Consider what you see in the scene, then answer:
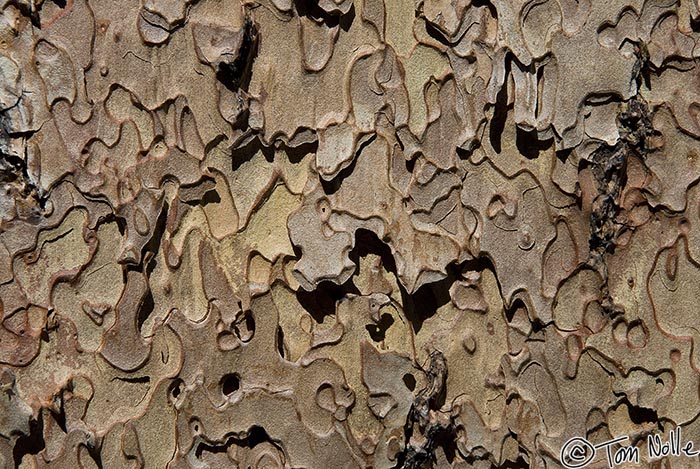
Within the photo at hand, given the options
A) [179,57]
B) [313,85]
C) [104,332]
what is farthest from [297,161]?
[104,332]

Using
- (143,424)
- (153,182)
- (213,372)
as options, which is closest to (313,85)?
(153,182)

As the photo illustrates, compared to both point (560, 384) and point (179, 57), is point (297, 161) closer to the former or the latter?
point (179, 57)

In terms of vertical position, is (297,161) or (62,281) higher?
(297,161)

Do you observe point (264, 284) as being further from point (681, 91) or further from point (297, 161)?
point (681, 91)

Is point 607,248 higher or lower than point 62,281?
higher

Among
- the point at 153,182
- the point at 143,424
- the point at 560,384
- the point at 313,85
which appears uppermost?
the point at 313,85

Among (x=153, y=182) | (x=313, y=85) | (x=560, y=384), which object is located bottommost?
(x=560, y=384)
